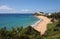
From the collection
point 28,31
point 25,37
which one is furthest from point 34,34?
point 25,37

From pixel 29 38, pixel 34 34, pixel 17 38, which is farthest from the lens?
pixel 34 34

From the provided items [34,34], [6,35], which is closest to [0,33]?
[6,35]

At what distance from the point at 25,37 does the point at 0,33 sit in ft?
6.09

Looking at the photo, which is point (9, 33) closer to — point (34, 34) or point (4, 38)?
point (4, 38)

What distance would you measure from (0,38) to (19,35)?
4.82 ft

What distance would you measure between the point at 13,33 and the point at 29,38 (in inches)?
51.0

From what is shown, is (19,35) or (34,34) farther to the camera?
(34,34)

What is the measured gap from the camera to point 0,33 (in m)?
11.4

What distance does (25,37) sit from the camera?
→ 487 inches

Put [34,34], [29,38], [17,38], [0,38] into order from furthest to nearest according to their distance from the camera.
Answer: [34,34]
[29,38]
[17,38]
[0,38]

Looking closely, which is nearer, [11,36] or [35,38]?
[11,36]

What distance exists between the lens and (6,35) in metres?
11.4

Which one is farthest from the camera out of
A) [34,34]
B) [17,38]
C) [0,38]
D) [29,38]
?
[34,34]

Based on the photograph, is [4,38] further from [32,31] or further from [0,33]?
[32,31]
